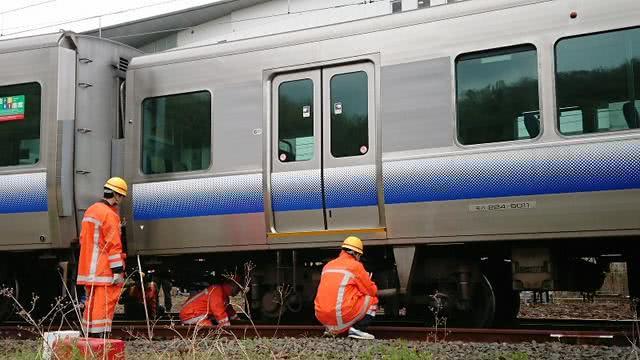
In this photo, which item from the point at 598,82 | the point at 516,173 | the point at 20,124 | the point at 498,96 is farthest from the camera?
the point at 20,124

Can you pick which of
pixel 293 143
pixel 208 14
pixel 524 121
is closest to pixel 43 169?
pixel 293 143

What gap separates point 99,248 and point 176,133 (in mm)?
1984

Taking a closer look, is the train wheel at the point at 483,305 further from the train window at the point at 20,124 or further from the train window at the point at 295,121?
the train window at the point at 20,124

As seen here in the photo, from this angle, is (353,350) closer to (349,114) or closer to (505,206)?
(505,206)

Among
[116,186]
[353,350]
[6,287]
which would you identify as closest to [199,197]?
[116,186]

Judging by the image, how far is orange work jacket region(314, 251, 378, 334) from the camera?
7.28 m

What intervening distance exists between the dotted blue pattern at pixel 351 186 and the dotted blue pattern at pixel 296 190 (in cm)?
13

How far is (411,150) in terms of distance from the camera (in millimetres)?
7230

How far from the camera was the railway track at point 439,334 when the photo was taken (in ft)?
21.2

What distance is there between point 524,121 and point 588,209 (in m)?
1.04

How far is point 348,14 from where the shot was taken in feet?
69.4

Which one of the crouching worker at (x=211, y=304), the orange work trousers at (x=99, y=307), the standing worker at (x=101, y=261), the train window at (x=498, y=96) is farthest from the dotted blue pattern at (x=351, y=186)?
the orange work trousers at (x=99, y=307)

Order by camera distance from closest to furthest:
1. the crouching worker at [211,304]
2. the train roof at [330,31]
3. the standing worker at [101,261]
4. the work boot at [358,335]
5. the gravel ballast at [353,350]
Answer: the gravel ballast at [353,350] < the standing worker at [101,261] < the work boot at [358,335] < the train roof at [330,31] < the crouching worker at [211,304]

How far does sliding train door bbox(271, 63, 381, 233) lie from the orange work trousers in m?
1.91
